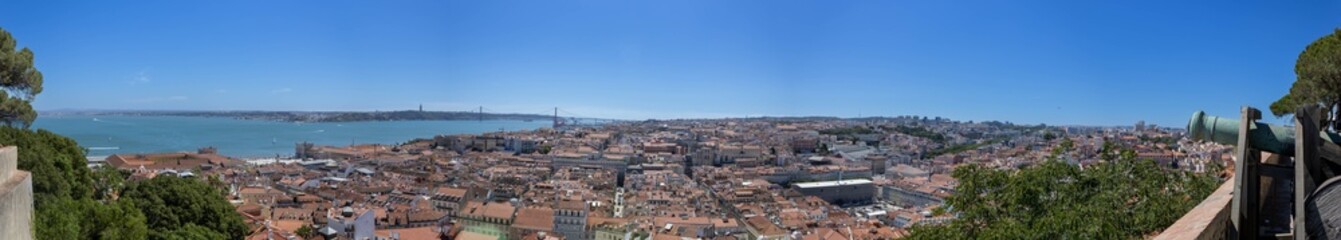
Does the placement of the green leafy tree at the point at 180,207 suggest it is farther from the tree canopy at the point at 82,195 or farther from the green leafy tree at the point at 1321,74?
the green leafy tree at the point at 1321,74

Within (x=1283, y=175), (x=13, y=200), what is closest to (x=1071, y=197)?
(x=1283, y=175)

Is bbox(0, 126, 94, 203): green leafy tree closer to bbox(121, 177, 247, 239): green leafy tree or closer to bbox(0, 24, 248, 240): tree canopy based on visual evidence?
bbox(0, 24, 248, 240): tree canopy

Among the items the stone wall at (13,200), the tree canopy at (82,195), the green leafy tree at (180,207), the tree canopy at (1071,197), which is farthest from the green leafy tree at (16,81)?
the tree canopy at (1071,197)

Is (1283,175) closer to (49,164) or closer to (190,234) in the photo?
(49,164)

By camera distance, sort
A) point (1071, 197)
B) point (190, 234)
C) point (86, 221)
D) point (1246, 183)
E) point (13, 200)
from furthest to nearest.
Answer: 1. point (190, 234)
2. point (86, 221)
3. point (1071, 197)
4. point (13, 200)
5. point (1246, 183)

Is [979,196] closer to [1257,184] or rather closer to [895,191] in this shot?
[1257,184]

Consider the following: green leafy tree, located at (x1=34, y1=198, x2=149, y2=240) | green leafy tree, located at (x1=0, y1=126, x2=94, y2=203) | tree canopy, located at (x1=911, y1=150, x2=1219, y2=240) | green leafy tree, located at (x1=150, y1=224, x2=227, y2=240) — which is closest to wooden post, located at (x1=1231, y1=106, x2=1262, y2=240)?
tree canopy, located at (x1=911, y1=150, x2=1219, y2=240)
